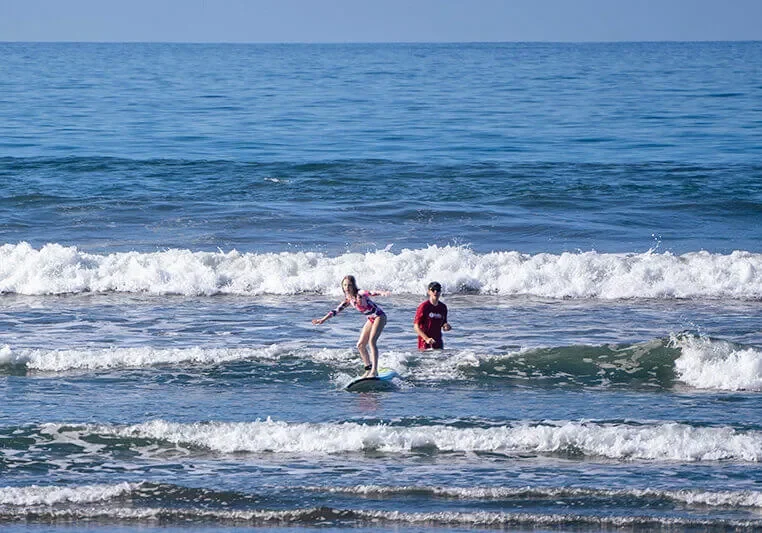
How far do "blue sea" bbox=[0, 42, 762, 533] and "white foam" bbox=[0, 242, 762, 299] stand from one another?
6 cm

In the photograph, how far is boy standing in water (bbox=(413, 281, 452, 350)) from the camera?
16.5 meters

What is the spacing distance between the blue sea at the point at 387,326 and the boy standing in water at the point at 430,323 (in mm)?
295

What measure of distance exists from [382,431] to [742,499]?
12.9 ft

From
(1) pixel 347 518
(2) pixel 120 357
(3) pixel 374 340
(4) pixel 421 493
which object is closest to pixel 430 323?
(3) pixel 374 340

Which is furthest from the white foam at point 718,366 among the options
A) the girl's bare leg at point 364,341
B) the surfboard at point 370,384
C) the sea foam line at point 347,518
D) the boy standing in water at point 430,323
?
the sea foam line at point 347,518

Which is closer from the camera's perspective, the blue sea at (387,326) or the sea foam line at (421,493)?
the sea foam line at (421,493)

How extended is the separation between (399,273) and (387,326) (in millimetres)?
3697

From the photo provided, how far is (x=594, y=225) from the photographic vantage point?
27.1m

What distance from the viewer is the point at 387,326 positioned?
19.0 metres

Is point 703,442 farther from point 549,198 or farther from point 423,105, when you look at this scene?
point 423,105

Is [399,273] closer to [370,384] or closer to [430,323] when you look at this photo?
[430,323]

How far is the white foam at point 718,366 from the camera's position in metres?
15.2

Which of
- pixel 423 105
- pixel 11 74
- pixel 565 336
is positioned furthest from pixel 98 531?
pixel 11 74

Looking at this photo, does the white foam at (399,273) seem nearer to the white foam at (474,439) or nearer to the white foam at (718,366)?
the white foam at (718,366)
